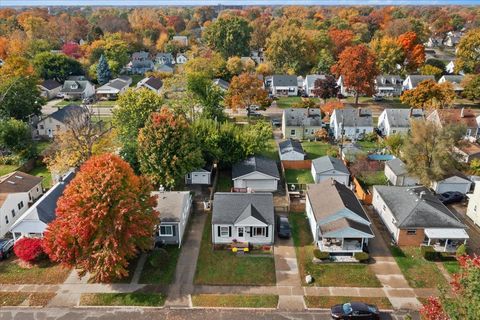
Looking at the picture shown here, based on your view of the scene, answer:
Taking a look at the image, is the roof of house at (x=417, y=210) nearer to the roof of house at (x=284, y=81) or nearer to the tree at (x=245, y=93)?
the tree at (x=245, y=93)

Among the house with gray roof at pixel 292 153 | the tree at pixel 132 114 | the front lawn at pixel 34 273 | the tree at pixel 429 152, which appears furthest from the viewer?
the house with gray roof at pixel 292 153

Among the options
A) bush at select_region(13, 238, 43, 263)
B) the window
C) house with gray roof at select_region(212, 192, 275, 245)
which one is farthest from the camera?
the window

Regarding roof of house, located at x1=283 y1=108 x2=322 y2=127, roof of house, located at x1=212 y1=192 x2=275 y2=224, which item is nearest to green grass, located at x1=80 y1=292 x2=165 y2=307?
roof of house, located at x1=212 y1=192 x2=275 y2=224

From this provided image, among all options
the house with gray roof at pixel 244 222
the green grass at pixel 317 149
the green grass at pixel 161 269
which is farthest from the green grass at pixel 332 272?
the green grass at pixel 317 149

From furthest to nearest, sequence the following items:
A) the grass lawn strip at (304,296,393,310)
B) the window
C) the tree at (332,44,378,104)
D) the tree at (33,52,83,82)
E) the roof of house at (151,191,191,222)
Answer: the tree at (33,52,83,82)
the tree at (332,44,378,104)
the roof of house at (151,191,191,222)
the window
the grass lawn strip at (304,296,393,310)

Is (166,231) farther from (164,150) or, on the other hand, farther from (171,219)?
(164,150)

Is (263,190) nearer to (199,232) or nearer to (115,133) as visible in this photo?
(199,232)

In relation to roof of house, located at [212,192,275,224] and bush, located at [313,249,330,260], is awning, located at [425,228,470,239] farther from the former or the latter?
roof of house, located at [212,192,275,224]
